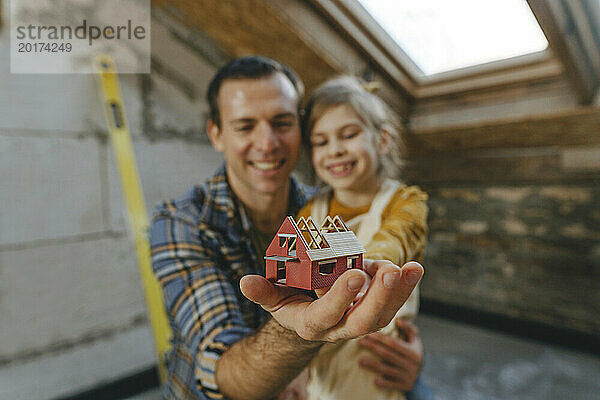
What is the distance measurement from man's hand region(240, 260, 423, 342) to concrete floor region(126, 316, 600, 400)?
0.97 meters

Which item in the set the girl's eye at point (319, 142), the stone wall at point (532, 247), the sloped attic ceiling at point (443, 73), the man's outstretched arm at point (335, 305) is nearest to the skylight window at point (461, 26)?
the sloped attic ceiling at point (443, 73)

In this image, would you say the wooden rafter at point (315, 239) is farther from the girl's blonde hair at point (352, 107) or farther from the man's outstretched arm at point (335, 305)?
the girl's blonde hair at point (352, 107)

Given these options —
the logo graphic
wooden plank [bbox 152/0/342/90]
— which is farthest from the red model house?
wooden plank [bbox 152/0/342/90]

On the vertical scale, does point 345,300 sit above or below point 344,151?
below

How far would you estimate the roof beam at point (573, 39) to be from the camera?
2.78 feet

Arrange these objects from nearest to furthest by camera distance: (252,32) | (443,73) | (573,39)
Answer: (443,73)
(252,32)
(573,39)

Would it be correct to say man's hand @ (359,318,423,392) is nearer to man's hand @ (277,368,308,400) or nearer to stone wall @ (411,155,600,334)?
man's hand @ (277,368,308,400)

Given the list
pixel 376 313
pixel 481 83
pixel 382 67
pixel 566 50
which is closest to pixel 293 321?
pixel 376 313

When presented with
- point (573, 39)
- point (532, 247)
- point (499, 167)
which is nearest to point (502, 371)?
point (532, 247)

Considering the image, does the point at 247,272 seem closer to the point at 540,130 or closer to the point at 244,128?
the point at 244,128

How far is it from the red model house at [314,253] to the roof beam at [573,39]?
32.4 inches

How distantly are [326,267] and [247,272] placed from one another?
0.24 meters

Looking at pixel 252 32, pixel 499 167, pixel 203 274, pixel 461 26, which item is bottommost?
pixel 203 274

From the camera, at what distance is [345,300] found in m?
0.23
